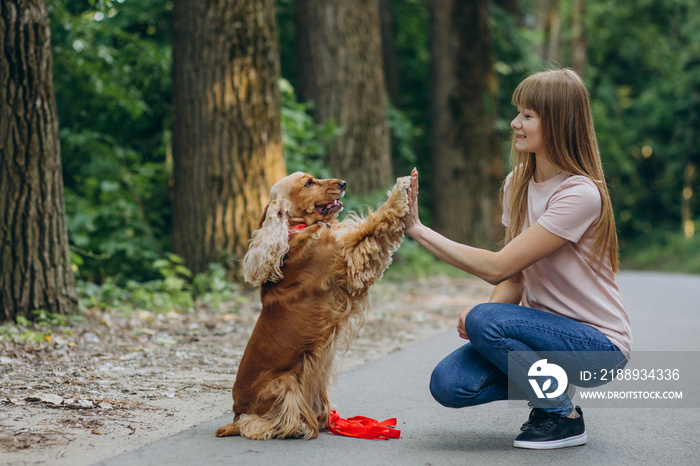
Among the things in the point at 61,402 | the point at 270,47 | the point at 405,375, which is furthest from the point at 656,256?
the point at 61,402

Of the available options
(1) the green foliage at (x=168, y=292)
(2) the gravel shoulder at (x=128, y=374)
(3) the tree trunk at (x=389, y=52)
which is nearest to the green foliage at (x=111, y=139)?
(1) the green foliage at (x=168, y=292)

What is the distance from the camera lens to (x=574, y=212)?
3.46m

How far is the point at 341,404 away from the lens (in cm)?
447

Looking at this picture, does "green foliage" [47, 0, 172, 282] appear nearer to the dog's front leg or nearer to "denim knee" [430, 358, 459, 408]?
the dog's front leg

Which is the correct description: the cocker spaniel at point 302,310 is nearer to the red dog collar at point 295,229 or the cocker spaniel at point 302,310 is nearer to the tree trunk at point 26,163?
the red dog collar at point 295,229

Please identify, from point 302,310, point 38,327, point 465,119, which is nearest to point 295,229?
point 302,310

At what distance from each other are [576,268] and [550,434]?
A: 0.81 meters

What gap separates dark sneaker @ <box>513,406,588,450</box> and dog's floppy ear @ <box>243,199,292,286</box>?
4.78 ft

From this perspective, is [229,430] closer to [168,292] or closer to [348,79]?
[168,292]

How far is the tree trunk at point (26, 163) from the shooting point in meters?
A: 5.98

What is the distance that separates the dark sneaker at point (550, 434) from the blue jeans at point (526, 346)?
0.19 ft

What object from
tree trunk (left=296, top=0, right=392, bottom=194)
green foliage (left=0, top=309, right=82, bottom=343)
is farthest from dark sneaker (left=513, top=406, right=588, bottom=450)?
tree trunk (left=296, top=0, right=392, bottom=194)

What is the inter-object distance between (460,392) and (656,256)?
3019 cm

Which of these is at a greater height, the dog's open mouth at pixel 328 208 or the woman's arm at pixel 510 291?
the dog's open mouth at pixel 328 208
